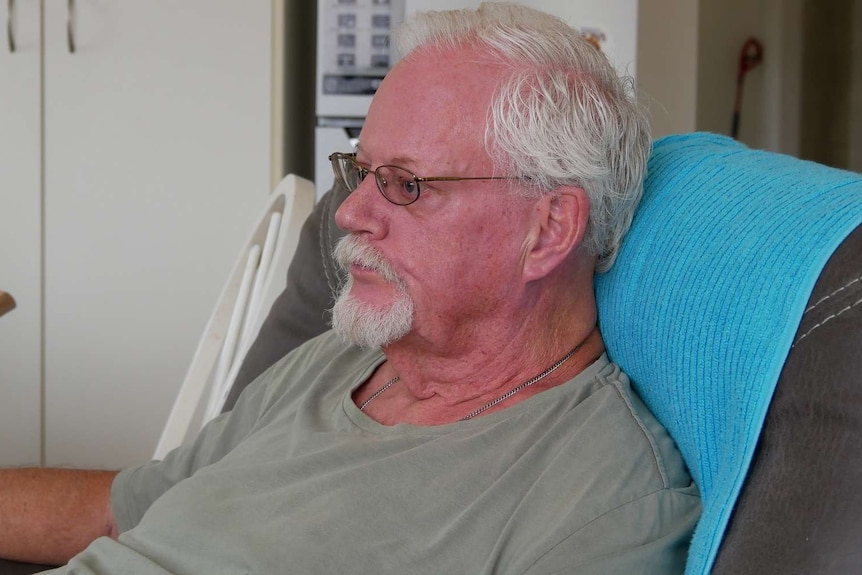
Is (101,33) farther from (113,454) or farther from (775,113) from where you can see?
(775,113)

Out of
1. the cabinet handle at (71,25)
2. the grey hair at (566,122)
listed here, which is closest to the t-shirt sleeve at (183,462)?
the grey hair at (566,122)

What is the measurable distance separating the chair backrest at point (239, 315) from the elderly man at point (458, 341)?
0.34 meters

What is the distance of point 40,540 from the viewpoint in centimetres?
139

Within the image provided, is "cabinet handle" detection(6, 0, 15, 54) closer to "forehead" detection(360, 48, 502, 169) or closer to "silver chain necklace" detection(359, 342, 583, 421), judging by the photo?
"forehead" detection(360, 48, 502, 169)

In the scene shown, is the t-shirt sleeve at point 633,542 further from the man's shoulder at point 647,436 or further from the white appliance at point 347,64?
the white appliance at point 347,64

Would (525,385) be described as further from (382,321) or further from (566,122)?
(566,122)

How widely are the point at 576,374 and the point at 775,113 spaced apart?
4.42 meters

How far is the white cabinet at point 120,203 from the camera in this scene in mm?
2838

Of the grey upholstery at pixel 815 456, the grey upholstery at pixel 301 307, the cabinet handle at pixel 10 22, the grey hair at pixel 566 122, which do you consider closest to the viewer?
the grey upholstery at pixel 815 456

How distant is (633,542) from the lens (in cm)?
91

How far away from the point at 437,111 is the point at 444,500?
418 millimetres

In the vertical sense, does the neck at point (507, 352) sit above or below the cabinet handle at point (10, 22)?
below

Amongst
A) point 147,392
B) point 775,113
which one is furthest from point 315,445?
point 775,113

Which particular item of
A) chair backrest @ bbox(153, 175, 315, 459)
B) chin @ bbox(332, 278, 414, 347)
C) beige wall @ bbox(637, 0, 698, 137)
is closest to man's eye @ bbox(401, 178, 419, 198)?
chin @ bbox(332, 278, 414, 347)
